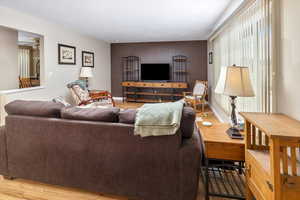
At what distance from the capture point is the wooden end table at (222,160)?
5.57 feet

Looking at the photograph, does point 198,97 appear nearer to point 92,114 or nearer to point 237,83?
point 237,83

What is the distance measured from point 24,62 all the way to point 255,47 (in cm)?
864

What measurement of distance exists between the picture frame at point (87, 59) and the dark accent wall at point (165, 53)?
4.84 feet

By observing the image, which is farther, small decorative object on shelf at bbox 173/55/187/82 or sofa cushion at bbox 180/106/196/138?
small decorative object on shelf at bbox 173/55/187/82

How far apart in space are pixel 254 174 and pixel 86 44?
632cm

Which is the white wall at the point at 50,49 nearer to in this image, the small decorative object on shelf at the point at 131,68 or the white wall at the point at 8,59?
the white wall at the point at 8,59

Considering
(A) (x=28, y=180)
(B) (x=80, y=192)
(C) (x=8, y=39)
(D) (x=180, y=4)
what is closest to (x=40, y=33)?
(C) (x=8, y=39)

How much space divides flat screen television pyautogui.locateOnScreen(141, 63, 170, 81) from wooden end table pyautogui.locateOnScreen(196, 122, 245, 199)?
17.4 feet

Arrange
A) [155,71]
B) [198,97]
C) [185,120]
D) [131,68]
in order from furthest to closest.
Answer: [131,68]
[155,71]
[198,97]
[185,120]

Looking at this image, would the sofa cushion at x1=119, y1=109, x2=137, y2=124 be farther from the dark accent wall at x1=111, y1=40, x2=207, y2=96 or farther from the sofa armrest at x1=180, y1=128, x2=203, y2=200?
the dark accent wall at x1=111, y1=40, x2=207, y2=96

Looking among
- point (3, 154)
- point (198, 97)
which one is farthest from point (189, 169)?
point (198, 97)

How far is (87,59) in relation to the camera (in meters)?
6.57

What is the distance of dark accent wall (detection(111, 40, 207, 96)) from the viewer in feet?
24.2

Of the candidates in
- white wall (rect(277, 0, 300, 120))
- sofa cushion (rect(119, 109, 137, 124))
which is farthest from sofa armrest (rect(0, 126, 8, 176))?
white wall (rect(277, 0, 300, 120))
